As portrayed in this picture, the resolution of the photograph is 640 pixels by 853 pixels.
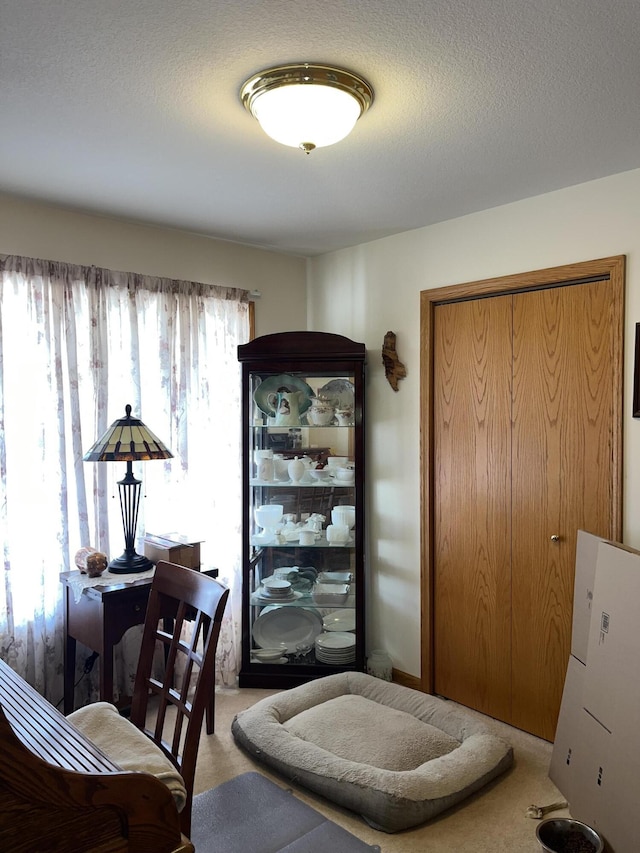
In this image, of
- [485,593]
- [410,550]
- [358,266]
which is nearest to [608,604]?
[485,593]

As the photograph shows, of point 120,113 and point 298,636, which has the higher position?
point 120,113

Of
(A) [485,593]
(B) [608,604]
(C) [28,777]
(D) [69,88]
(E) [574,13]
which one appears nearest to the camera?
(C) [28,777]

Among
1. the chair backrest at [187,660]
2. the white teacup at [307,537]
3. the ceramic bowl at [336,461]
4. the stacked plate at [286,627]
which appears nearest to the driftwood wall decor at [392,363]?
the ceramic bowl at [336,461]

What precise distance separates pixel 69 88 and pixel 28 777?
1.92 metres

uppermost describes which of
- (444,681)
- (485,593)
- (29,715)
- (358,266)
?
(358,266)

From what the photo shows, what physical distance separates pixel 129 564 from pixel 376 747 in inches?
55.2

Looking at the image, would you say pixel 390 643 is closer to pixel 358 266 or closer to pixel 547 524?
pixel 547 524

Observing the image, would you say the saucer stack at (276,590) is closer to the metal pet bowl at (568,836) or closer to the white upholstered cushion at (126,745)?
the white upholstered cushion at (126,745)

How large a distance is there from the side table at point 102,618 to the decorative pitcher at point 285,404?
48.5 inches

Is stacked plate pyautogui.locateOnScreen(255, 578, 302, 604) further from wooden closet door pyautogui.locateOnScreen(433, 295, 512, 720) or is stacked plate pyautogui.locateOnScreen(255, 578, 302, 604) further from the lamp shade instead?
the lamp shade

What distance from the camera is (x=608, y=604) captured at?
2408 mm

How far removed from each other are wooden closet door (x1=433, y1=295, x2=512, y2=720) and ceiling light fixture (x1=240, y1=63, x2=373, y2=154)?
149 centimetres

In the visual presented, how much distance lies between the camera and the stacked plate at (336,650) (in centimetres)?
364

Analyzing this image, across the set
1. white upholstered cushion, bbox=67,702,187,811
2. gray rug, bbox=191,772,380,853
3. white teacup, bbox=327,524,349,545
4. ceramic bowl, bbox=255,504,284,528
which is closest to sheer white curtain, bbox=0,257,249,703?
ceramic bowl, bbox=255,504,284,528
